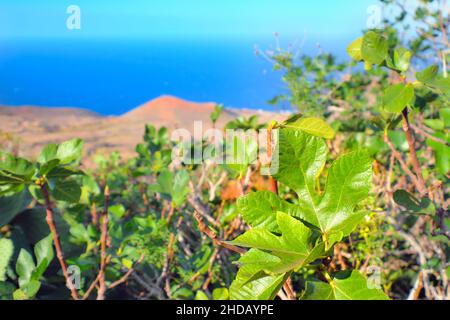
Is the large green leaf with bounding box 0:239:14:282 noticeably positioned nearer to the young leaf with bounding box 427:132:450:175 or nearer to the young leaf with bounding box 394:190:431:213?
the young leaf with bounding box 394:190:431:213

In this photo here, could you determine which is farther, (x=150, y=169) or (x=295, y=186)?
(x=150, y=169)

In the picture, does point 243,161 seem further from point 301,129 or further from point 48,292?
point 48,292

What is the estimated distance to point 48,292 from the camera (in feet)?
4.42

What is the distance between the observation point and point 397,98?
0.80 meters

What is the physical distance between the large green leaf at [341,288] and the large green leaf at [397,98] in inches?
13.3

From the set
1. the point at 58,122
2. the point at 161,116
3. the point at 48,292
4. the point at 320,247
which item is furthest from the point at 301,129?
the point at 58,122

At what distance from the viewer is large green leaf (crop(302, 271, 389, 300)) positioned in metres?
0.56

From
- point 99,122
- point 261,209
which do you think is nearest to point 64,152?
point 261,209

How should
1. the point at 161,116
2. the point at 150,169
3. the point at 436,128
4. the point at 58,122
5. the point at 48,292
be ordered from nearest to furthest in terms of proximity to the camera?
the point at 436,128, the point at 48,292, the point at 150,169, the point at 161,116, the point at 58,122

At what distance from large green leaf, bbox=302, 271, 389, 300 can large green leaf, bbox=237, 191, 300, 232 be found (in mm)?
87

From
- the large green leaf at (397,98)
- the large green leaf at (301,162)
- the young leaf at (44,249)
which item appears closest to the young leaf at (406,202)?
the large green leaf at (397,98)

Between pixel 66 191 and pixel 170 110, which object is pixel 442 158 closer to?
pixel 66 191

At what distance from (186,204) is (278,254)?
4.09 ft

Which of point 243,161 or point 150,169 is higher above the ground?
point 243,161
